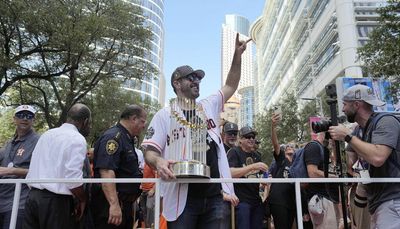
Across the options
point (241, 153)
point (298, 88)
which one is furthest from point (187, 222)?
point (298, 88)

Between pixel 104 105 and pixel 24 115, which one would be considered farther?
pixel 104 105

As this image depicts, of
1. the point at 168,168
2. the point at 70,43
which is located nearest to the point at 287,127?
the point at 70,43

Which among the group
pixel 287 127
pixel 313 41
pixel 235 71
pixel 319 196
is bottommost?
pixel 319 196

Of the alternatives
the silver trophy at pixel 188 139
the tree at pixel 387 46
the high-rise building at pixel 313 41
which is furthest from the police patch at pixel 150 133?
the high-rise building at pixel 313 41

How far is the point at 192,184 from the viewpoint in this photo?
2.74m

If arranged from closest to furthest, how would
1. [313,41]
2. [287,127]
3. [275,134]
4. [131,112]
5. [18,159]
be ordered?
[131,112]
[18,159]
[275,134]
[287,127]
[313,41]

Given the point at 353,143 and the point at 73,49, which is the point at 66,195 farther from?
the point at 73,49

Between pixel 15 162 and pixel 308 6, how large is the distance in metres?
48.1

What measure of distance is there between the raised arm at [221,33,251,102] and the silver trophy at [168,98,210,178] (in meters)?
0.47

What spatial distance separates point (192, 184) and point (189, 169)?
1.13 ft

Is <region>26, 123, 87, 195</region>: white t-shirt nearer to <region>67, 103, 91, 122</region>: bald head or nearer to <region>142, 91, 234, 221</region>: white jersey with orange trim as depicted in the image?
<region>67, 103, 91, 122</region>: bald head

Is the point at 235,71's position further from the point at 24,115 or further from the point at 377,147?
the point at 24,115

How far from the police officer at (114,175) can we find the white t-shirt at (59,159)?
20cm

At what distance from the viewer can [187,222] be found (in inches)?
103
